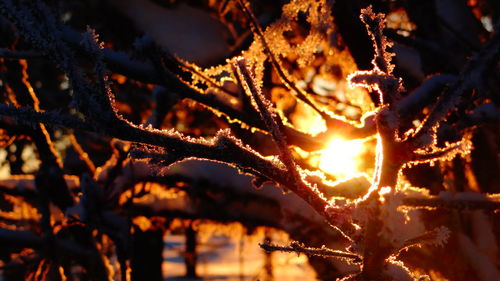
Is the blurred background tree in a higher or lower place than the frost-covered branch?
higher

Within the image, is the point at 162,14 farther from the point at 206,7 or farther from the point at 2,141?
the point at 2,141

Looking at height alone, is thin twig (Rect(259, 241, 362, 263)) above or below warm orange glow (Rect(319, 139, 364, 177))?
below

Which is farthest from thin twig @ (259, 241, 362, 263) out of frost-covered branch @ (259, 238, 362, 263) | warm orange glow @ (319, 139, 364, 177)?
warm orange glow @ (319, 139, 364, 177)

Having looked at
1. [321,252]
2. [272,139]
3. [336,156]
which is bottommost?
[321,252]

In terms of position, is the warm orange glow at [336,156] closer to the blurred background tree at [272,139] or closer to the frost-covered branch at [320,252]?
the blurred background tree at [272,139]

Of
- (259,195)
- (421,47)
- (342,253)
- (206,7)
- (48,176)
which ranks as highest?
(206,7)

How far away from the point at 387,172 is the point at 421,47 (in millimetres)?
2215

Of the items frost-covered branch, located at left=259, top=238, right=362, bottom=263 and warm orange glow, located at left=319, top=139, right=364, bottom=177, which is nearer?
frost-covered branch, located at left=259, top=238, right=362, bottom=263

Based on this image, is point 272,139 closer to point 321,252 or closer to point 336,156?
point 321,252

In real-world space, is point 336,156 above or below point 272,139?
above

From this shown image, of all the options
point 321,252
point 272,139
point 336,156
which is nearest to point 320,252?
point 321,252

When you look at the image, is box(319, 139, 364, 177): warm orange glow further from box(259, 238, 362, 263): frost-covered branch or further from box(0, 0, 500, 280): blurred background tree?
box(259, 238, 362, 263): frost-covered branch

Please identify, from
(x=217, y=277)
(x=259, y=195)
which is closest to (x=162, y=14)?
(x=259, y=195)

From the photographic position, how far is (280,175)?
3.59 ft
